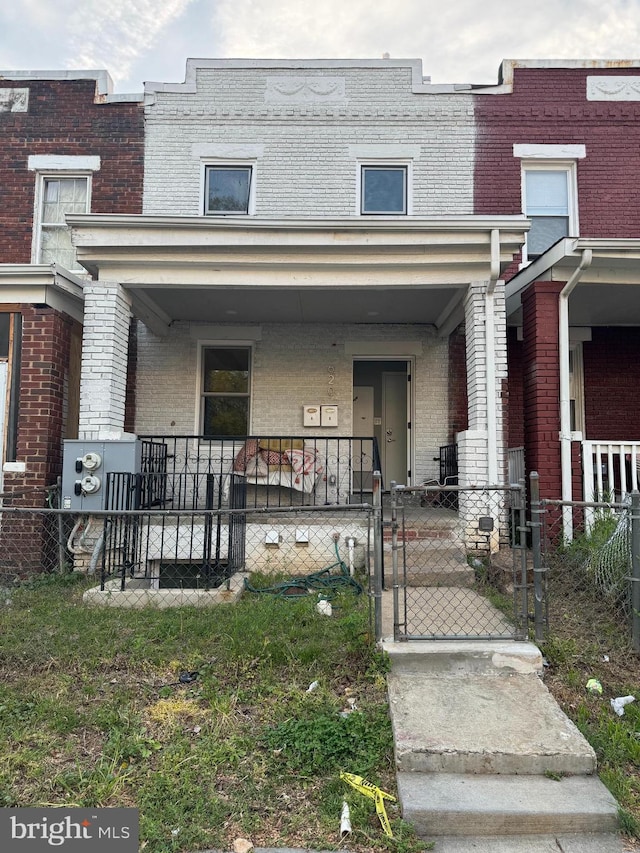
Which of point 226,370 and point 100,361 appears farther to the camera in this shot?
point 226,370

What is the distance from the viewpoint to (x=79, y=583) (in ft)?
18.6

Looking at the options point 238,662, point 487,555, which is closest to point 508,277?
point 487,555

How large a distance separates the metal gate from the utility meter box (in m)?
2.97

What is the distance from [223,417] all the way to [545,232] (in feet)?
18.9

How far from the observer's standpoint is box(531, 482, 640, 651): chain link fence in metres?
3.82

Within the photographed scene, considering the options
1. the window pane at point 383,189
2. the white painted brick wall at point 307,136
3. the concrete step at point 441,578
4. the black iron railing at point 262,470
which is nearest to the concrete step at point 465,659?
the concrete step at point 441,578

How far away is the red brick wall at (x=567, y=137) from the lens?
8.31 m

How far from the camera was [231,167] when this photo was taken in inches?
341

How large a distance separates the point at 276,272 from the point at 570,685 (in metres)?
4.89

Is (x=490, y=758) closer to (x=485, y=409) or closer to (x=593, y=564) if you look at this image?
(x=593, y=564)

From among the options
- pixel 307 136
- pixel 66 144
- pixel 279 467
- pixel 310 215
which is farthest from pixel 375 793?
pixel 66 144

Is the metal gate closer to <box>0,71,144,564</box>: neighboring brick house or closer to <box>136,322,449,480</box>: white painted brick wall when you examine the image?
<box>136,322,449,480</box>: white painted brick wall

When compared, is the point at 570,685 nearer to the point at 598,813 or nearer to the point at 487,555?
the point at 598,813

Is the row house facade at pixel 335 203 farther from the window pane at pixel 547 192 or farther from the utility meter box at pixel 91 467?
the utility meter box at pixel 91 467
